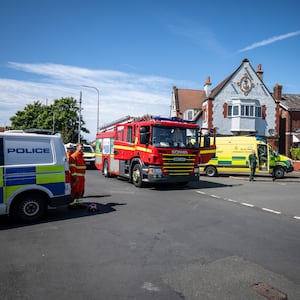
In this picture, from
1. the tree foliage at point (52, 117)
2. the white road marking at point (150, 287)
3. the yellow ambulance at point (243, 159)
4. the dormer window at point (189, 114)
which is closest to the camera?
the white road marking at point (150, 287)

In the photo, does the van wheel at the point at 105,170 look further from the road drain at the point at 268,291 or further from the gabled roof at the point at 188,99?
the gabled roof at the point at 188,99

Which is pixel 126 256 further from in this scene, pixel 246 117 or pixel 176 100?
pixel 176 100

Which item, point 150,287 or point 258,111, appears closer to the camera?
point 150,287

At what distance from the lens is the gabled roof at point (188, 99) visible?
41.5m

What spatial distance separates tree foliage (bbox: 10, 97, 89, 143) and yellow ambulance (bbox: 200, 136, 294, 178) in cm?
3501

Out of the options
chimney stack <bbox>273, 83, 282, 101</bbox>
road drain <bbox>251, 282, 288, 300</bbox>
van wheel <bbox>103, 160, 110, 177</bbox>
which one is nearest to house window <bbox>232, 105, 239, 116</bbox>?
chimney stack <bbox>273, 83, 282, 101</bbox>

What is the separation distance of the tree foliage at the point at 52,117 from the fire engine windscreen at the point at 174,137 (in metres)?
39.7

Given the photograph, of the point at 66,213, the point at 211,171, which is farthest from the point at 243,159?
the point at 66,213

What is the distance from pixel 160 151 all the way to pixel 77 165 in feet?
13.0

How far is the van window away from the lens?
620cm

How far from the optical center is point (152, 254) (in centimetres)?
462

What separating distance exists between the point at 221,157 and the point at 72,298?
1664 cm

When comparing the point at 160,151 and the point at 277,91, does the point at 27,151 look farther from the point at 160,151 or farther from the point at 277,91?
the point at 277,91

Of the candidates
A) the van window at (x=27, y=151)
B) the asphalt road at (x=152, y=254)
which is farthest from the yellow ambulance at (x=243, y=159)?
the van window at (x=27, y=151)
